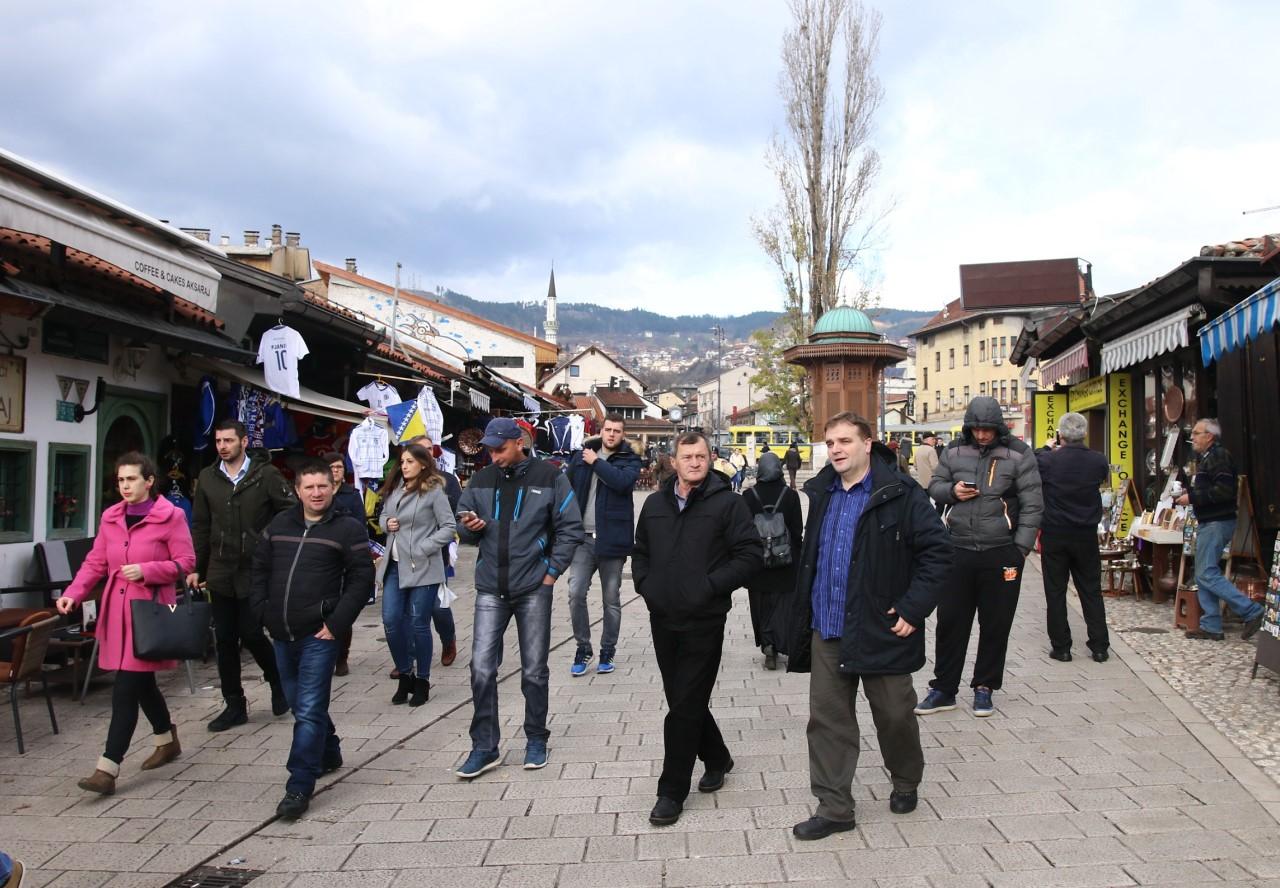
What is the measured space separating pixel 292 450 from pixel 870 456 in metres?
9.33

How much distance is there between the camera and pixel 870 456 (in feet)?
14.4

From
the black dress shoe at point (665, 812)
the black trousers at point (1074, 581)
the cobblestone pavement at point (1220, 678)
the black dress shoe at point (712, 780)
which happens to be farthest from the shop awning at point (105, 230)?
the cobblestone pavement at point (1220, 678)

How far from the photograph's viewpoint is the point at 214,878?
3859mm

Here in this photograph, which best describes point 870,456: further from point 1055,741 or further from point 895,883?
point 1055,741

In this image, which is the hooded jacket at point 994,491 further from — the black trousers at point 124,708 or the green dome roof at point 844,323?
the green dome roof at point 844,323

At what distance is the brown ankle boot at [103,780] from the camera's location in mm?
4699

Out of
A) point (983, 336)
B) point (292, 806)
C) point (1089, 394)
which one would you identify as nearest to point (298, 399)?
point (292, 806)

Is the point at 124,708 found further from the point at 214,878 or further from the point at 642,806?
the point at 642,806

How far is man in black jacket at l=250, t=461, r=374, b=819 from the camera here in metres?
4.67

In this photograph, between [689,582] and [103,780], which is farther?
[103,780]

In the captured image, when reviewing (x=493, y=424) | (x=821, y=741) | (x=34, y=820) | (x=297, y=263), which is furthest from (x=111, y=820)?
(x=297, y=263)

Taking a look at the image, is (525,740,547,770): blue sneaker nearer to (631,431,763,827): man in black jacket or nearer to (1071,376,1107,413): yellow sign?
(631,431,763,827): man in black jacket

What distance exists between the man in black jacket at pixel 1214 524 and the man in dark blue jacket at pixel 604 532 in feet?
15.0

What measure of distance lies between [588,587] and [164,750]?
3.06 m
